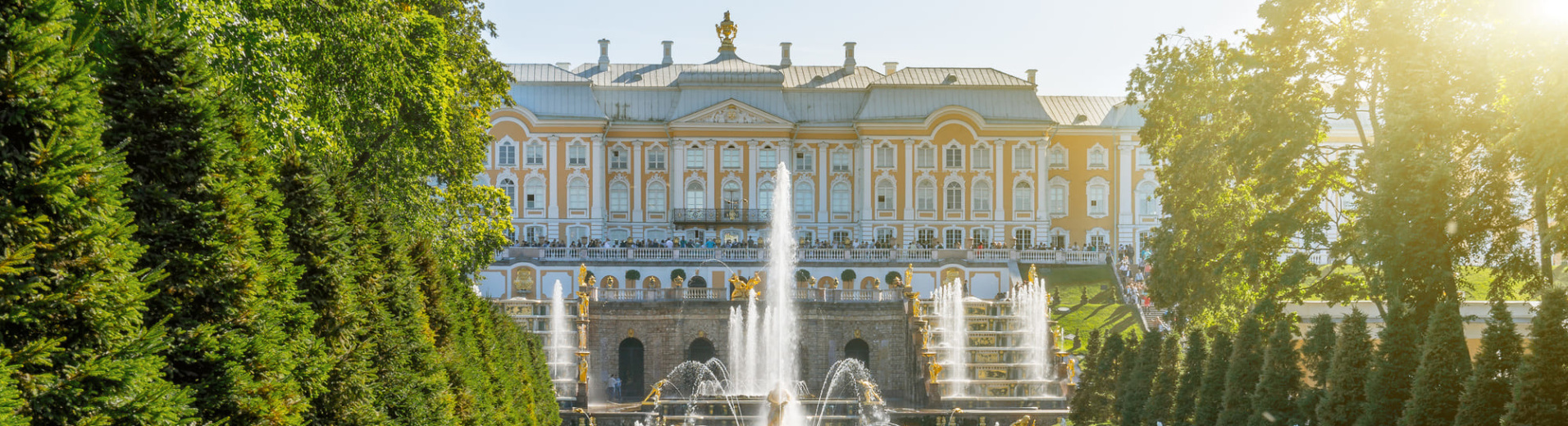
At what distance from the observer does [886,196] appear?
205ft

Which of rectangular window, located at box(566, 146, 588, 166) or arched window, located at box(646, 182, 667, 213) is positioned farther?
arched window, located at box(646, 182, 667, 213)

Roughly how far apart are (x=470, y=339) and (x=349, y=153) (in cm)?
308

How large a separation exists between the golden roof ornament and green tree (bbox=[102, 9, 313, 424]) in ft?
198

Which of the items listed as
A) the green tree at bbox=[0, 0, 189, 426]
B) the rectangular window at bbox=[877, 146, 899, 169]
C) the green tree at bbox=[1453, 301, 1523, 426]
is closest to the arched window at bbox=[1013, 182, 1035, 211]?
the rectangular window at bbox=[877, 146, 899, 169]

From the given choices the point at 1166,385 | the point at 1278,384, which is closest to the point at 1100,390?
the point at 1166,385

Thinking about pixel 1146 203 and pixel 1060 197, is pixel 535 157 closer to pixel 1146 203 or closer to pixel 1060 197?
pixel 1060 197

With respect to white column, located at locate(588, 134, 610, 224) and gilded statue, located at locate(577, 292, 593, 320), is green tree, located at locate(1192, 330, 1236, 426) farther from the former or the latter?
white column, located at locate(588, 134, 610, 224)

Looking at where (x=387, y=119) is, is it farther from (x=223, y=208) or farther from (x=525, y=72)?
(x=525, y=72)

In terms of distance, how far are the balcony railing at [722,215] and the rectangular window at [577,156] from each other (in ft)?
15.2

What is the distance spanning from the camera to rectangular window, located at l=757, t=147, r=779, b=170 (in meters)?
62.4

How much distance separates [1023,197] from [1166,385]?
3842 centimetres

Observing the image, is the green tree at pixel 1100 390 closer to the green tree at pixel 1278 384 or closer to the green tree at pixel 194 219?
the green tree at pixel 1278 384

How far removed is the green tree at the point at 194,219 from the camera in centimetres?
753

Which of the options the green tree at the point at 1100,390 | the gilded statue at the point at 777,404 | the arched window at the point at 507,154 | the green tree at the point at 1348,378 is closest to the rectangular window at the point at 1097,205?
the arched window at the point at 507,154
